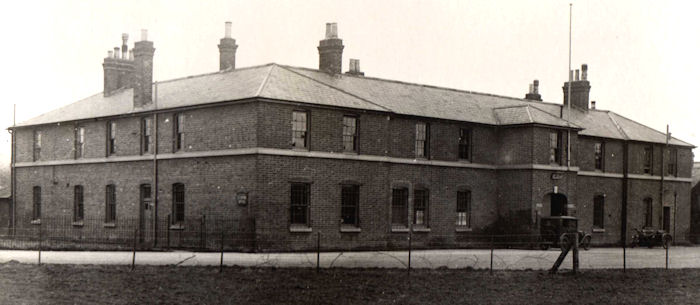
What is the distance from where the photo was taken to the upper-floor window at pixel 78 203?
3891 centimetres

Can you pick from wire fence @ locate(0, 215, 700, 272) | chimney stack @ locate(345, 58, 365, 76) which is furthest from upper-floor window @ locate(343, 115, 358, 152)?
chimney stack @ locate(345, 58, 365, 76)

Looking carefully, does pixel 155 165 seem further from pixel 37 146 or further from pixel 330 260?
pixel 330 260

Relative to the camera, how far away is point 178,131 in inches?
1330

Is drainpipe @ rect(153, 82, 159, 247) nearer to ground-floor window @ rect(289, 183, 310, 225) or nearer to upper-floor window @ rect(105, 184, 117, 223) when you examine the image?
upper-floor window @ rect(105, 184, 117, 223)

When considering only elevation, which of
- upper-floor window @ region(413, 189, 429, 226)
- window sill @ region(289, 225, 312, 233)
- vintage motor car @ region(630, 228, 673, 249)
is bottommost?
vintage motor car @ region(630, 228, 673, 249)

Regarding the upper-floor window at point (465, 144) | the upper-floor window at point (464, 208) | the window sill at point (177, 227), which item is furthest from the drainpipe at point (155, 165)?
the upper-floor window at point (465, 144)

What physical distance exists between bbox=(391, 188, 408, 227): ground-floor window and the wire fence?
A: 598 millimetres

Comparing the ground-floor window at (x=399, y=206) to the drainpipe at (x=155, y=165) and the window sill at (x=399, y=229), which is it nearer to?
the window sill at (x=399, y=229)

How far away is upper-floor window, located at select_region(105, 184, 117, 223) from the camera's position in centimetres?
3712

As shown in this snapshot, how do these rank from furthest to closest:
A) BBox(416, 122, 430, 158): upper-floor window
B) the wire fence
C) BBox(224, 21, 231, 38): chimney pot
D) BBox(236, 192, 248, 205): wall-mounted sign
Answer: BBox(224, 21, 231, 38): chimney pot
BBox(416, 122, 430, 158): upper-floor window
BBox(236, 192, 248, 205): wall-mounted sign
the wire fence

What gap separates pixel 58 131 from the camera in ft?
134

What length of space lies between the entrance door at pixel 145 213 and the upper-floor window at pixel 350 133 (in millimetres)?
8891

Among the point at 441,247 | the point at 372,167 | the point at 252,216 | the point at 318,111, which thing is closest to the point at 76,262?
the point at 252,216

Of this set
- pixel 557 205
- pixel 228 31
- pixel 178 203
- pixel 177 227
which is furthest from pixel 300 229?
pixel 557 205
